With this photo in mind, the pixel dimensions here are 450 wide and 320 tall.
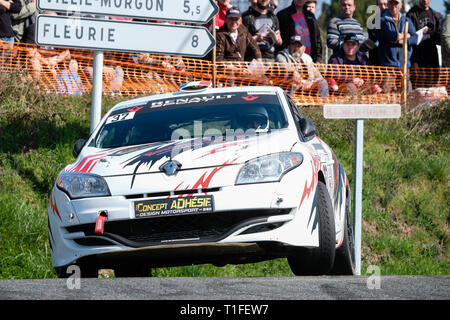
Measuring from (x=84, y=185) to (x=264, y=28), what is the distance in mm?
8844

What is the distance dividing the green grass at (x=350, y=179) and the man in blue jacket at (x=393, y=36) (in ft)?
4.00

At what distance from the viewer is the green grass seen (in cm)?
995

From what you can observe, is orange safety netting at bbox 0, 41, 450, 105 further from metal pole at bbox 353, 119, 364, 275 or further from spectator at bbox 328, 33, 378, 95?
metal pole at bbox 353, 119, 364, 275

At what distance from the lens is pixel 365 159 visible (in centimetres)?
1385

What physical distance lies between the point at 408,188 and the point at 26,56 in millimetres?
6515

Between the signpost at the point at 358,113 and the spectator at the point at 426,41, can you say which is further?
the spectator at the point at 426,41

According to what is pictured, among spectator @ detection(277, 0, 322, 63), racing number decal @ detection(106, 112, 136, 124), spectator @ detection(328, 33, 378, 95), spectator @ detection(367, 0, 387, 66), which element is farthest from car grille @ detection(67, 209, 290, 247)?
spectator @ detection(367, 0, 387, 66)

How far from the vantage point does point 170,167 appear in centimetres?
630

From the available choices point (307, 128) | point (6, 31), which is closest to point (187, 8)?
point (307, 128)

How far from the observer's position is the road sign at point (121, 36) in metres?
9.68

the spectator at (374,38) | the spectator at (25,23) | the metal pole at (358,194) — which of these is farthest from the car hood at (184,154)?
the spectator at (374,38)

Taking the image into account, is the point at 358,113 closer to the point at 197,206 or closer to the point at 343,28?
the point at 197,206

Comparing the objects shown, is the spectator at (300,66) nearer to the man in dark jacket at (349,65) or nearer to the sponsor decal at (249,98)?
the man in dark jacket at (349,65)

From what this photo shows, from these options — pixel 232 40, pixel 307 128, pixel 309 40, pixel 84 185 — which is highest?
pixel 309 40
